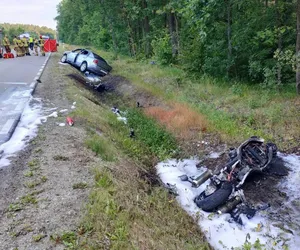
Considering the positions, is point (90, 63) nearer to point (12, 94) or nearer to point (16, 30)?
point (12, 94)

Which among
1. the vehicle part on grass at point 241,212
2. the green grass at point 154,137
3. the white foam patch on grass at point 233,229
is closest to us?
the white foam patch on grass at point 233,229

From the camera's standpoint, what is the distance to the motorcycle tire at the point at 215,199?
16.9ft

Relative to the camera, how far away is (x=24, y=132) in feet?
21.2

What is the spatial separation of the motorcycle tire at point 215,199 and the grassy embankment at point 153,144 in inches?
19.2

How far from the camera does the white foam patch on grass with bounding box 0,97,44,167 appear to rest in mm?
5508

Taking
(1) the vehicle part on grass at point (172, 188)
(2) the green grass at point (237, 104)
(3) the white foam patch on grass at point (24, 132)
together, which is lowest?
(1) the vehicle part on grass at point (172, 188)

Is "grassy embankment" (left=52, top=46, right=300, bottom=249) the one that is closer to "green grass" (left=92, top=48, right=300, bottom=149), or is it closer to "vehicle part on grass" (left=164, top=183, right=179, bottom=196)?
"green grass" (left=92, top=48, right=300, bottom=149)

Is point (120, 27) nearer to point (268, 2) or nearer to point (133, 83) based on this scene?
point (133, 83)

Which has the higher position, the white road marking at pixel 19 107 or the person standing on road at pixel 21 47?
the person standing on road at pixel 21 47

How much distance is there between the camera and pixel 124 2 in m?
20.6

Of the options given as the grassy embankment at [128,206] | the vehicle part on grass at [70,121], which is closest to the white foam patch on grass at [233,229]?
the grassy embankment at [128,206]

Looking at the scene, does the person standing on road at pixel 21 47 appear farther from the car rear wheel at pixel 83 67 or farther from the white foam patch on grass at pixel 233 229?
the white foam patch on grass at pixel 233 229

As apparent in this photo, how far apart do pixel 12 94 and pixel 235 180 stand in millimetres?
7549

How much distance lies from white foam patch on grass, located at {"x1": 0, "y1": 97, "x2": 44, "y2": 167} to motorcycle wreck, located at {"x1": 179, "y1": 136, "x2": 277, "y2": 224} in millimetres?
3237
